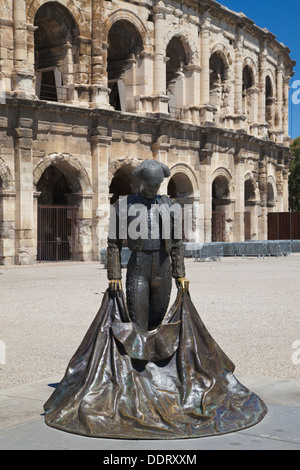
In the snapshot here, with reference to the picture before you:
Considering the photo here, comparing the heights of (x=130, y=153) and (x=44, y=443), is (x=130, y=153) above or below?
above

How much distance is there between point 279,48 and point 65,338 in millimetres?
30912

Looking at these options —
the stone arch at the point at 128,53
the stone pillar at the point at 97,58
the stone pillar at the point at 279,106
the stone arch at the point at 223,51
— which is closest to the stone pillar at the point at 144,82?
the stone arch at the point at 128,53

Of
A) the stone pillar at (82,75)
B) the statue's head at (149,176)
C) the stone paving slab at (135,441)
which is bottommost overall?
the stone paving slab at (135,441)

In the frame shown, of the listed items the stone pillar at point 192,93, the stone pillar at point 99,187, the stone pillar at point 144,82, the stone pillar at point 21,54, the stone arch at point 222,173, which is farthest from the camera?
the stone arch at point 222,173

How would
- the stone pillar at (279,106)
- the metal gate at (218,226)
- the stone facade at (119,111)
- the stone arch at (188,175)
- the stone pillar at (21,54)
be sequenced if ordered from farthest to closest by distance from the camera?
1. the stone pillar at (279,106)
2. the metal gate at (218,226)
3. the stone arch at (188,175)
4. the stone facade at (119,111)
5. the stone pillar at (21,54)

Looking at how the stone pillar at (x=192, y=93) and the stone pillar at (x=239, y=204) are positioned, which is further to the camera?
the stone pillar at (x=239, y=204)

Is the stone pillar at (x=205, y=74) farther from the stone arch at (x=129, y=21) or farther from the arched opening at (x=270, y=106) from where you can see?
the arched opening at (x=270, y=106)

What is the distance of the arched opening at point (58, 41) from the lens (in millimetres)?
22703

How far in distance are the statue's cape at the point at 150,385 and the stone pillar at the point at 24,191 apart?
1624 cm

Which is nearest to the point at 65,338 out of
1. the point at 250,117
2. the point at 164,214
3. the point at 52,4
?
the point at 164,214

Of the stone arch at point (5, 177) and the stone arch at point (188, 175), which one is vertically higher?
the stone arch at point (188, 175)

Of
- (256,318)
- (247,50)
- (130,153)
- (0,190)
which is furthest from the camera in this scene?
(247,50)

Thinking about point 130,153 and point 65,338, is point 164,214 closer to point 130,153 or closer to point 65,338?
point 65,338

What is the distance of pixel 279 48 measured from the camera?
36219 millimetres
